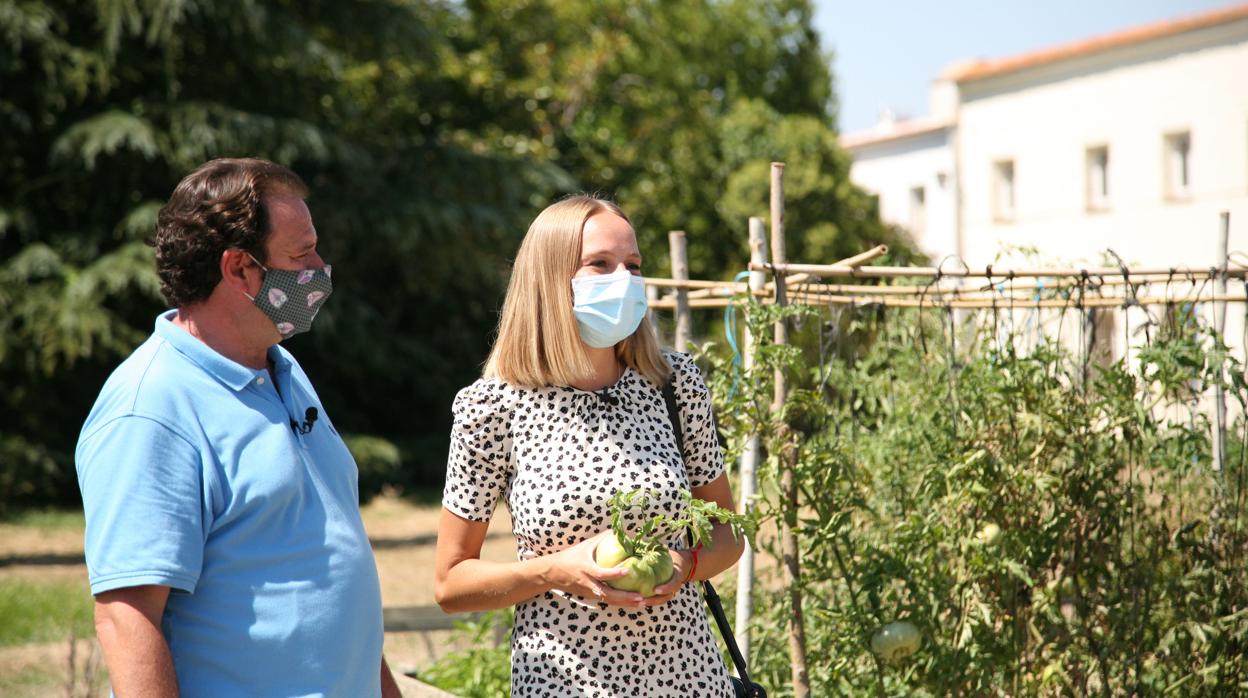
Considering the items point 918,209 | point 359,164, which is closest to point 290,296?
point 359,164

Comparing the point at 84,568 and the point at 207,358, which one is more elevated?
the point at 207,358

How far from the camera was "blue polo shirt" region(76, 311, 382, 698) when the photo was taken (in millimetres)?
1833

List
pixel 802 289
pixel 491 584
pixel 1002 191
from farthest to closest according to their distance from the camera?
pixel 1002 191, pixel 802 289, pixel 491 584

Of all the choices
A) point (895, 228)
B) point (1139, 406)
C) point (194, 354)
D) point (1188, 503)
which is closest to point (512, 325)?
point (194, 354)

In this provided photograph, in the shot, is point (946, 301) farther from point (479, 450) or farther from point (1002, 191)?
point (1002, 191)

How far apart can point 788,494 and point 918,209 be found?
2768 cm

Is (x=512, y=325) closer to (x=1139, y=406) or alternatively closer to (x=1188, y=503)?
(x=1139, y=406)

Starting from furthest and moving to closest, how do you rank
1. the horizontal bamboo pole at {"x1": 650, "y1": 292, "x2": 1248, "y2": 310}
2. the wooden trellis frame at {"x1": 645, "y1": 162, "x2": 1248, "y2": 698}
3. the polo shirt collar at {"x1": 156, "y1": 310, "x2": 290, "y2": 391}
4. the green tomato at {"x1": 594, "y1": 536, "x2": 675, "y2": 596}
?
the horizontal bamboo pole at {"x1": 650, "y1": 292, "x2": 1248, "y2": 310} → the wooden trellis frame at {"x1": 645, "y1": 162, "x2": 1248, "y2": 698} → the green tomato at {"x1": 594, "y1": 536, "x2": 675, "y2": 596} → the polo shirt collar at {"x1": 156, "y1": 310, "x2": 290, "y2": 391}

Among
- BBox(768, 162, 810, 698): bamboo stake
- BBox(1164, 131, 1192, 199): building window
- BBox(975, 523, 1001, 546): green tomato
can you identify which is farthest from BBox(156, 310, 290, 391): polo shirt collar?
BBox(1164, 131, 1192, 199): building window

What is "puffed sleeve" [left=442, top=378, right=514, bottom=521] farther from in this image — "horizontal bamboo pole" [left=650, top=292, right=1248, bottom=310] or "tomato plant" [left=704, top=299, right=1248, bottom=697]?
"horizontal bamboo pole" [left=650, top=292, right=1248, bottom=310]

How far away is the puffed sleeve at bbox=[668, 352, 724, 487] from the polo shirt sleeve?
3.52ft

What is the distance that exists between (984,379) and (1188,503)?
1207mm

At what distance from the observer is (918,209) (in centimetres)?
3009

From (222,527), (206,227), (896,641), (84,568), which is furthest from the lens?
(84,568)
